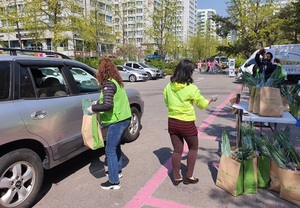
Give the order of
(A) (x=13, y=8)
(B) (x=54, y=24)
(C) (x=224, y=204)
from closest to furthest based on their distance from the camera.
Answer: (C) (x=224, y=204) < (B) (x=54, y=24) < (A) (x=13, y=8)

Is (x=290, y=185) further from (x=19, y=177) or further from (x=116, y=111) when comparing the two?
(x=19, y=177)

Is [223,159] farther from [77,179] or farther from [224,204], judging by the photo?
[77,179]

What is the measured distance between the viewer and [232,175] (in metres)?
3.16

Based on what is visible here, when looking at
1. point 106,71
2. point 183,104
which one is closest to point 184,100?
point 183,104

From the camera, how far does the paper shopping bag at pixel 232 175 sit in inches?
123

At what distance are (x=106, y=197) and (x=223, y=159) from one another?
151 centimetres

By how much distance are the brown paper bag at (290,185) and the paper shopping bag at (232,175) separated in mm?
454

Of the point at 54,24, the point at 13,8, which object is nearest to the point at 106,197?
the point at 54,24

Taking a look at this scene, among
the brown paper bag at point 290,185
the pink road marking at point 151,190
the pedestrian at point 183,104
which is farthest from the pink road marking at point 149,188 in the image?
the brown paper bag at point 290,185

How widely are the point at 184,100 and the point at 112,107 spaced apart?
2.83 feet

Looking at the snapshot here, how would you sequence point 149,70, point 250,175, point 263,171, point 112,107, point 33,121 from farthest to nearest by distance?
1. point 149,70
2. point 263,171
3. point 250,175
4. point 112,107
5. point 33,121

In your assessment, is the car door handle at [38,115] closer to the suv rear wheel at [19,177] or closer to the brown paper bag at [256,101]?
the suv rear wheel at [19,177]

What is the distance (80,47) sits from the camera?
44.7 metres

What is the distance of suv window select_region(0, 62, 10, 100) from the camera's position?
9.19 ft
